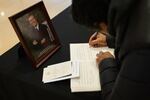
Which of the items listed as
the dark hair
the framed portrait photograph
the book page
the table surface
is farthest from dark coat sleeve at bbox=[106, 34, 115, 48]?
the dark hair

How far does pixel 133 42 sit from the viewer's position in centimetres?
74

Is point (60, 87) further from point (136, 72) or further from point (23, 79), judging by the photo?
point (136, 72)

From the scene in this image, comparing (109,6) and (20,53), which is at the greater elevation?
(109,6)

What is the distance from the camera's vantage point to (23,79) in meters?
1.24

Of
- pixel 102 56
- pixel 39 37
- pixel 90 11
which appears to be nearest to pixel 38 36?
pixel 39 37

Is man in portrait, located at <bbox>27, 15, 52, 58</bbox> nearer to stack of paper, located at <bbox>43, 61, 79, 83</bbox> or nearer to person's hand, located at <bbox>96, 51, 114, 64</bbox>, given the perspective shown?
stack of paper, located at <bbox>43, 61, 79, 83</bbox>

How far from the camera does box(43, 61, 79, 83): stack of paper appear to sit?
1199mm

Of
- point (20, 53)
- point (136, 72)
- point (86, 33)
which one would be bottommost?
point (86, 33)

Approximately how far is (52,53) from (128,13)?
2.37 ft

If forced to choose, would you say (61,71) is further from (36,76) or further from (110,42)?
(110,42)

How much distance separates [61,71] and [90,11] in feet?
1.54

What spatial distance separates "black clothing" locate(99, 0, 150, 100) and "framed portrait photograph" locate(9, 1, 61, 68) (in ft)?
1.90

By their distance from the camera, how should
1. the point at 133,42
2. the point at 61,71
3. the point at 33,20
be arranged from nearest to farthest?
the point at 133,42, the point at 61,71, the point at 33,20

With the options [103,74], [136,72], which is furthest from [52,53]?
[136,72]
